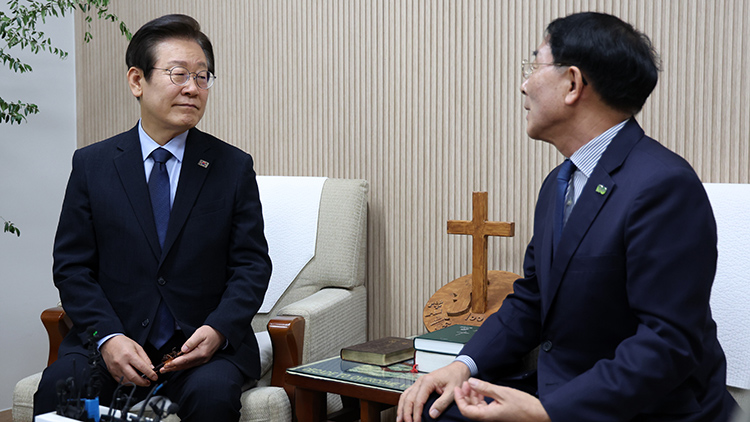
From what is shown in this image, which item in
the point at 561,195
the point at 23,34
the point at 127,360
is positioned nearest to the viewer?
the point at 561,195

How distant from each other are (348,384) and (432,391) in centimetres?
Answer: 40

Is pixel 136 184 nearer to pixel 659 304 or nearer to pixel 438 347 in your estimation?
pixel 438 347

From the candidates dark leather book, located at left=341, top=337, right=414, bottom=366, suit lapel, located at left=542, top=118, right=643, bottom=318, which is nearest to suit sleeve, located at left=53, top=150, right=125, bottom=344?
dark leather book, located at left=341, top=337, right=414, bottom=366

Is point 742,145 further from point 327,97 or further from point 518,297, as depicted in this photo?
point 327,97

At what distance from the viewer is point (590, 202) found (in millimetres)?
1436

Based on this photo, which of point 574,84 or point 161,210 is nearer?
point 574,84

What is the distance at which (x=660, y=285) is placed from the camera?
1.29 m

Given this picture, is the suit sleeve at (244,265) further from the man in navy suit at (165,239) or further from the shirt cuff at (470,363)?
the shirt cuff at (470,363)

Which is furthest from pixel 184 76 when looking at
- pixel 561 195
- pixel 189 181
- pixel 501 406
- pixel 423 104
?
pixel 501 406

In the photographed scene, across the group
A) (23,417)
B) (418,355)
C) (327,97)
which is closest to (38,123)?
(327,97)

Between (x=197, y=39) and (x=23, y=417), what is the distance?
1.26 metres

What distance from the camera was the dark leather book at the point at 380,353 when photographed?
2066mm

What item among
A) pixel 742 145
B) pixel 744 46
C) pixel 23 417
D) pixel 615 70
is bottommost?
pixel 23 417

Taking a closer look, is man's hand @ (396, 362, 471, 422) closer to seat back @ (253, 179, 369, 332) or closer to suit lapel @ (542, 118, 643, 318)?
suit lapel @ (542, 118, 643, 318)
